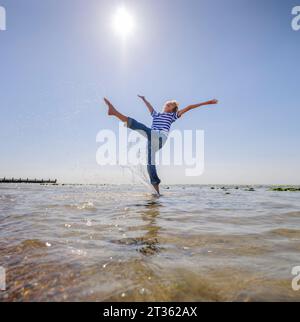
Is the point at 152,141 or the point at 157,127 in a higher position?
the point at 157,127

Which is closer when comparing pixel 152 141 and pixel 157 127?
pixel 157 127

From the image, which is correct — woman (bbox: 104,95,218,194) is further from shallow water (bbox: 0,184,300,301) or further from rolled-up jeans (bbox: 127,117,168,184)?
shallow water (bbox: 0,184,300,301)

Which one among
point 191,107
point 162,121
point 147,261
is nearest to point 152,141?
point 162,121

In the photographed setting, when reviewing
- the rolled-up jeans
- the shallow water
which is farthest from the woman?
the shallow water

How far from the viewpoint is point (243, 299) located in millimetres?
1800

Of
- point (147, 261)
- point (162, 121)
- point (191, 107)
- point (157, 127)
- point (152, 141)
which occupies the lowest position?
point (147, 261)

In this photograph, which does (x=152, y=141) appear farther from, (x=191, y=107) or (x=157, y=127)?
(x=191, y=107)

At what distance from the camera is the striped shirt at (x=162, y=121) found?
919 centimetres

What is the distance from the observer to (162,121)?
9.18m

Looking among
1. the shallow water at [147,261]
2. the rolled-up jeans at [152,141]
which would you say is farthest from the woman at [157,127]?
the shallow water at [147,261]

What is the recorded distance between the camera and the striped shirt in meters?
9.19

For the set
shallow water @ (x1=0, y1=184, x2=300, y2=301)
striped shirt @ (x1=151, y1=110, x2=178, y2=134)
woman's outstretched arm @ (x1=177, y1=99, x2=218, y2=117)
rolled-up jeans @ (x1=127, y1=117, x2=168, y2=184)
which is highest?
woman's outstretched arm @ (x1=177, y1=99, x2=218, y2=117)

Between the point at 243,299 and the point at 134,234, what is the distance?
1.93 m

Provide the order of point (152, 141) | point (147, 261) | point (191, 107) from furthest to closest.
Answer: point (152, 141), point (191, 107), point (147, 261)
